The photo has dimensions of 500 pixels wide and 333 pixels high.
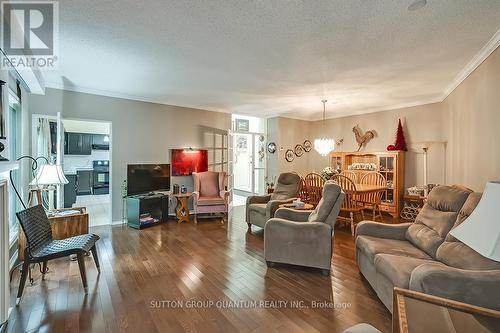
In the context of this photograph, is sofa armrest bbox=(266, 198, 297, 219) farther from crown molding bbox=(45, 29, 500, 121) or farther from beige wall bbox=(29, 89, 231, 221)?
crown molding bbox=(45, 29, 500, 121)

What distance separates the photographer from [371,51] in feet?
9.31

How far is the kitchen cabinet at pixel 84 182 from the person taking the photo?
7932 millimetres

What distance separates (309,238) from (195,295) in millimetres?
1357

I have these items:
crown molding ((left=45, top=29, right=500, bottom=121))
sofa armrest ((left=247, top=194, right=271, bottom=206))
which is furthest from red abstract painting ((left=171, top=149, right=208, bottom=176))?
sofa armrest ((left=247, top=194, right=271, bottom=206))

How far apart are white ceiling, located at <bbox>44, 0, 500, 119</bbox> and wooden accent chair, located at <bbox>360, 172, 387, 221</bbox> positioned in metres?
1.80

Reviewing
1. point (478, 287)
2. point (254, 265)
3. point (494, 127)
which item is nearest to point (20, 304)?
point (254, 265)

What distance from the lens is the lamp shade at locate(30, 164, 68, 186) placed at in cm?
288

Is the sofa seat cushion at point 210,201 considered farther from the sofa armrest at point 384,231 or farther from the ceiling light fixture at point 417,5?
the ceiling light fixture at point 417,5

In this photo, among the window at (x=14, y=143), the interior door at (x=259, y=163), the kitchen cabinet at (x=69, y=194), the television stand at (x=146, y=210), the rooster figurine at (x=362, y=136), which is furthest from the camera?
the interior door at (x=259, y=163)

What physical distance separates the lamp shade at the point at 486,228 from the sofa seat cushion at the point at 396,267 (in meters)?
0.71

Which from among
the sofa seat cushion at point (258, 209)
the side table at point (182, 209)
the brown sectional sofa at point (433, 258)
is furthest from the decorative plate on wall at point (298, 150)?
the brown sectional sofa at point (433, 258)

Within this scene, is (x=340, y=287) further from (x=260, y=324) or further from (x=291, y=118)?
(x=291, y=118)

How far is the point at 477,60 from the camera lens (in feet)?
9.98
